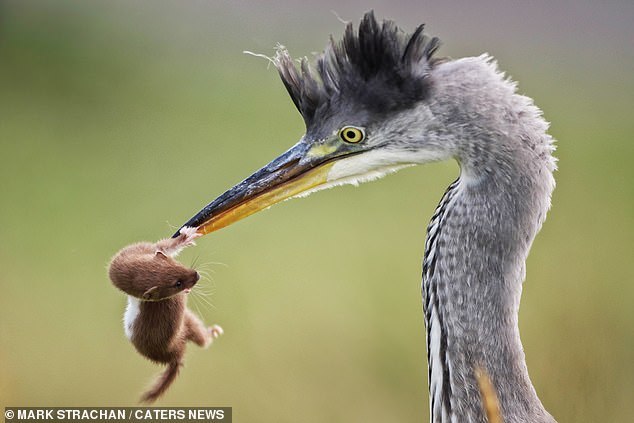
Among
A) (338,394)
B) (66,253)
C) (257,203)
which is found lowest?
(338,394)

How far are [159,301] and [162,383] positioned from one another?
1.17ft

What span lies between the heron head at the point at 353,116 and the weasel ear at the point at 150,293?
0.75 ft

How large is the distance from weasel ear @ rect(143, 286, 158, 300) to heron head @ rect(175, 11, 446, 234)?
0.23m

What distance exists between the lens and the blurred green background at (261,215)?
4.62 metres

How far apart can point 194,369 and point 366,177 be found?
7.97 ft

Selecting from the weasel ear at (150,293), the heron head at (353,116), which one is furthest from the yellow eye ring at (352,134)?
the weasel ear at (150,293)

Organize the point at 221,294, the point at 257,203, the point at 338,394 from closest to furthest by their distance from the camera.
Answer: the point at 257,203, the point at 338,394, the point at 221,294

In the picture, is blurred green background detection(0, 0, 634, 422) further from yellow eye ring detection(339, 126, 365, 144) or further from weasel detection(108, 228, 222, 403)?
yellow eye ring detection(339, 126, 365, 144)

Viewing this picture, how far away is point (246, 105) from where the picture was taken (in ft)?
24.4

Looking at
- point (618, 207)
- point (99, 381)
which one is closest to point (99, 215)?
point (99, 381)

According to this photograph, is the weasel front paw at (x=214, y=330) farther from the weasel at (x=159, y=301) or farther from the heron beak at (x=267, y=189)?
the heron beak at (x=267, y=189)

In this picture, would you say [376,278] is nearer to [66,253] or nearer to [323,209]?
[323,209]

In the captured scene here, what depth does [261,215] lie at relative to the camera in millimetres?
6195

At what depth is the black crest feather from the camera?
8.20 feet
